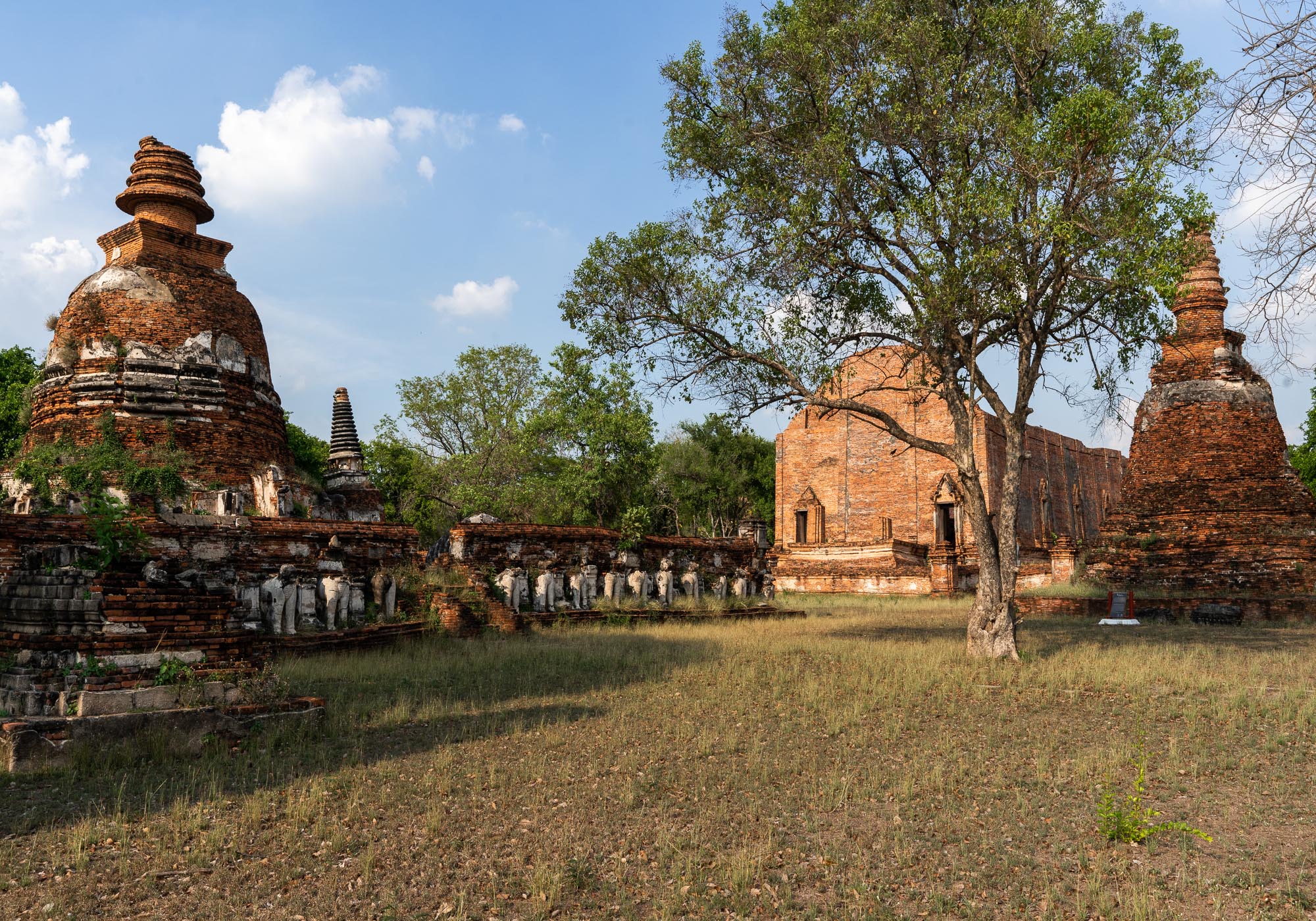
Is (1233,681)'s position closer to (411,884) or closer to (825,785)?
(825,785)

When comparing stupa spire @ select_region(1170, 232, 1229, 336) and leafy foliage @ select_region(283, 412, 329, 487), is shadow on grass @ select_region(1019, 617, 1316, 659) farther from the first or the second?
leafy foliage @ select_region(283, 412, 329, 487)

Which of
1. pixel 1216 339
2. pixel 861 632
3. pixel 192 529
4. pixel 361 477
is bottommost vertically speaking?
pixel 861 632

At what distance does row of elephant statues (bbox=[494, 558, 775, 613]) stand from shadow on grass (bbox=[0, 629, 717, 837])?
2.41 m

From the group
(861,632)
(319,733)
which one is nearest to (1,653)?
(319,733)

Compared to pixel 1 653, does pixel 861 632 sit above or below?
below

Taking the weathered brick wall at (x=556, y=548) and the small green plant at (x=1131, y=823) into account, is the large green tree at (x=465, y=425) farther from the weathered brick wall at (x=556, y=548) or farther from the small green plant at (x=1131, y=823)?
the small green plant at (x=1131, y=823)

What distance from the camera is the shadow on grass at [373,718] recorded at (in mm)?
5051

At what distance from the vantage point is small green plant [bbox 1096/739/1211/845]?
446 cm

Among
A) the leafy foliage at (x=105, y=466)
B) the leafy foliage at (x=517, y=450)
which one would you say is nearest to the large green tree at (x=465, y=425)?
the leafy foliage at (x=517, y=450)

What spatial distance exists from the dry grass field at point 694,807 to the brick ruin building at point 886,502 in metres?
18.3

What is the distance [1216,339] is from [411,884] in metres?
23.5

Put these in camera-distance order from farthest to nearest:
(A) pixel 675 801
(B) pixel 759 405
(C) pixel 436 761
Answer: (B) pixel 759 405
(C) pixel 436 761
(A) pixel 675 801

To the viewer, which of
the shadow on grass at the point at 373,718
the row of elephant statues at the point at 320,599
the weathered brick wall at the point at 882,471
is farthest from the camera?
the weathered brick wall at the point at 882,471

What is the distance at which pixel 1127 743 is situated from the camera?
6516mm
